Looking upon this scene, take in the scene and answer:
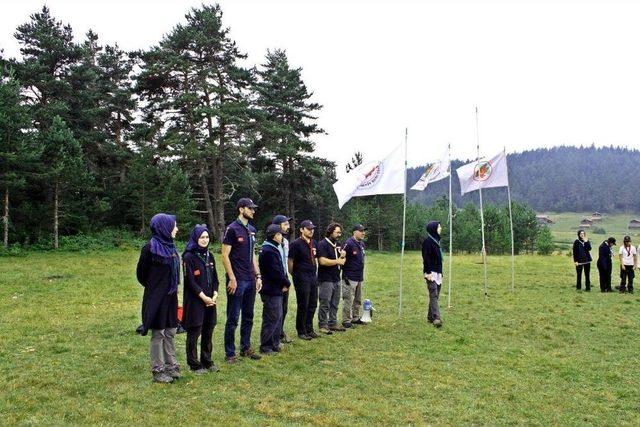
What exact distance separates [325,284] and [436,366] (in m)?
2.77

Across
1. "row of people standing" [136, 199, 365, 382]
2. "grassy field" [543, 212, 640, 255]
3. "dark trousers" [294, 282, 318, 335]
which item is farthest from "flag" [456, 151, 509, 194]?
"grassy field" [543, 212, 640, 255]

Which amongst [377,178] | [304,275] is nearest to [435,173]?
[377,178]

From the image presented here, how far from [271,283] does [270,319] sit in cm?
56

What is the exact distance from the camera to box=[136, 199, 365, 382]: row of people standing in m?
6.05

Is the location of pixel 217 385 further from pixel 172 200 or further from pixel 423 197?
pixel 423 197

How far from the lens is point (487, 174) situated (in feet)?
48.4

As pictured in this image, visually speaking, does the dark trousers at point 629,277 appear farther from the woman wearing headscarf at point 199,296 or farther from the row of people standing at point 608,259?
the woman wearing headscarf at point 199,296

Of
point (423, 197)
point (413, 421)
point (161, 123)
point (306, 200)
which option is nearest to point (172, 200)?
point (161, 123)

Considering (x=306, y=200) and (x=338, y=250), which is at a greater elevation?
(x=306, y=200)

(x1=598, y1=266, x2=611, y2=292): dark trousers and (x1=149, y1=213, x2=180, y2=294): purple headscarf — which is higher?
(x1=149, y1=213, x2=180, y2=294): purple headscarf

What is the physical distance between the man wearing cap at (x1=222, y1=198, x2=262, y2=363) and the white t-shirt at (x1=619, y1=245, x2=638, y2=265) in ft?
43.4

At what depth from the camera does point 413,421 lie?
5.08m

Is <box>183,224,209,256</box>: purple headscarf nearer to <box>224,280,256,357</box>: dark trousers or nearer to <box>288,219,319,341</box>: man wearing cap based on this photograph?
<box>224,280,256,357</box>: dark trousers

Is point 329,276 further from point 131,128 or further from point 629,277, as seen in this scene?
point 131,128
